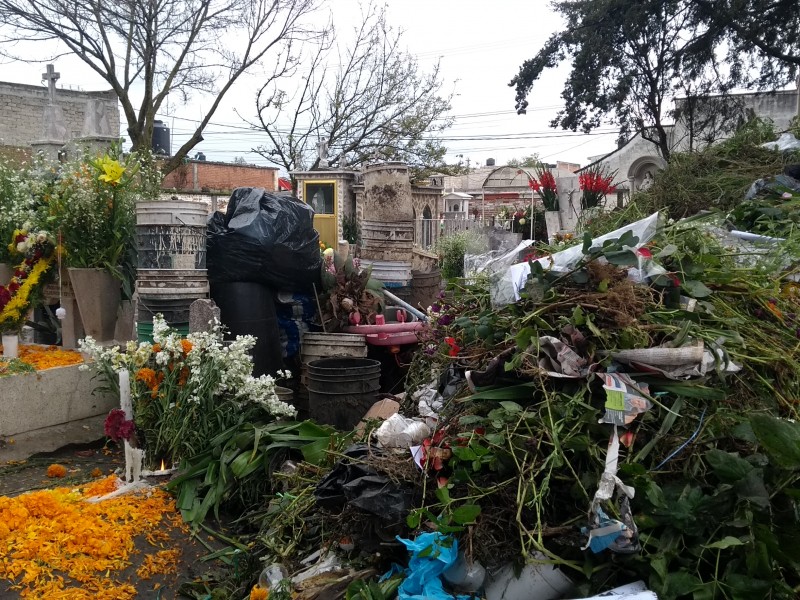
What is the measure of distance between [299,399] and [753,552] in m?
3.67

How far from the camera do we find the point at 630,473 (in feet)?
7.36

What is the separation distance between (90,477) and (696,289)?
3586mm

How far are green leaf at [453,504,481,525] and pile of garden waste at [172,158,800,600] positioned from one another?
0.01 meters

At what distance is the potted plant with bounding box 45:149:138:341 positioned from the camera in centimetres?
512

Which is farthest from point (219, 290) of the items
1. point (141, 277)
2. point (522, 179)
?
point (522, 179)

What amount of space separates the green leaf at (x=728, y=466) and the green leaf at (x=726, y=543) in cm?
19

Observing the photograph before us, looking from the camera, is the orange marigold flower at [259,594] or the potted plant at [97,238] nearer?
the orange marigold flower at [259,594]

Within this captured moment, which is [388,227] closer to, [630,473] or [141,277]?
[141,277]

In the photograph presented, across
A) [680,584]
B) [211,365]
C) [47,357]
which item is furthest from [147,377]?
[680,584]

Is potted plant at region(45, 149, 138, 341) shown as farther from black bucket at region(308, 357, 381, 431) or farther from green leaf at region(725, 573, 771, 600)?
green leaf at region(725, 573, 771, 600)

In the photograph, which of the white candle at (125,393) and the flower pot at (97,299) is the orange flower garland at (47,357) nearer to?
the flower pot at (97,299)

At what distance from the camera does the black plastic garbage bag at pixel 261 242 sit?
16.5 feet

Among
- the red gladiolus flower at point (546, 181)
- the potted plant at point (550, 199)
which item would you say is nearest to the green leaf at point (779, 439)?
the potted plant at point (550, 199)

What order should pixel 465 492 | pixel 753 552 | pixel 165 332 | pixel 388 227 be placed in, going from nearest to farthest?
pixel 753 552, pixel 465 492, pixel 165 332, pixel 388 227
